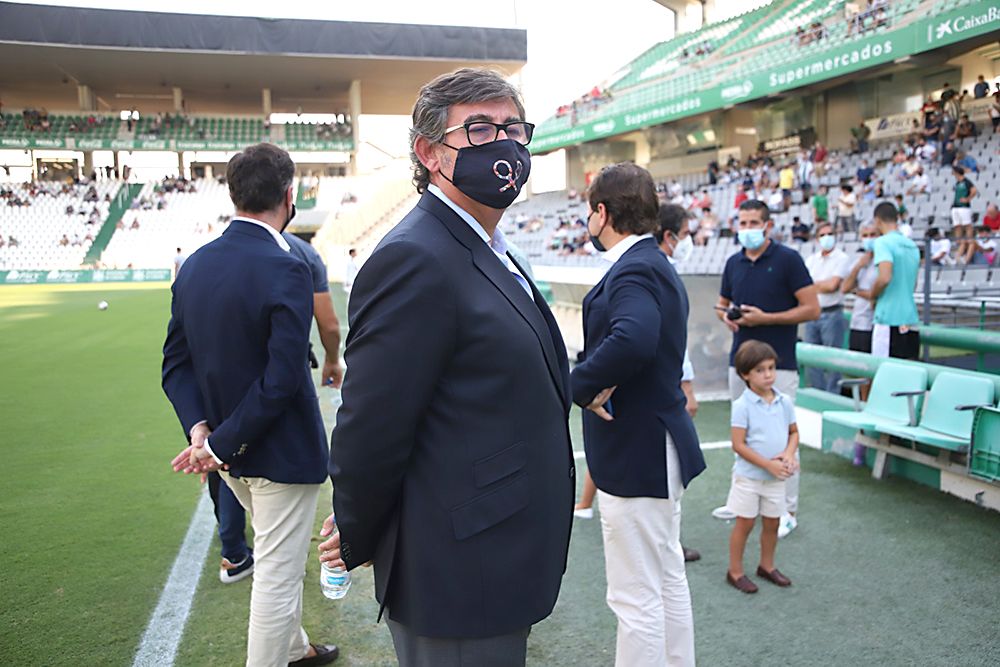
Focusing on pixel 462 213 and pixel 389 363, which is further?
pixel 462 213

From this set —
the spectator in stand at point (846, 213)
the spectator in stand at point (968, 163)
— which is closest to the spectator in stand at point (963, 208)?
the spectator in stand at point (968, 163)

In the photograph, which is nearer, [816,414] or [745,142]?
[816,414]

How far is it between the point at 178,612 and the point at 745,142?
30925mm

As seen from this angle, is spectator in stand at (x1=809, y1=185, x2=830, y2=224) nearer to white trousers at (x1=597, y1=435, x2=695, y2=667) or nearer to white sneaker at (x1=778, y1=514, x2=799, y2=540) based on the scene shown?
white sneaker at (x1=778, y1=514, x2=799, y2=540)

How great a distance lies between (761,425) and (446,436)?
2.72 meters

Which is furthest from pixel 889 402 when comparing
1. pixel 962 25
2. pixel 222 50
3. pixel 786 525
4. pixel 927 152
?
pixel 222 50

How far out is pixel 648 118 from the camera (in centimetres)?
3012

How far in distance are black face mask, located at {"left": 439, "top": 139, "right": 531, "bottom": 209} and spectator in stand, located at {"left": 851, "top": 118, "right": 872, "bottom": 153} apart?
945 inches

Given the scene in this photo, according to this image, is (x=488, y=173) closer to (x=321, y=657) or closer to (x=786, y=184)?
(x=321, y=657)

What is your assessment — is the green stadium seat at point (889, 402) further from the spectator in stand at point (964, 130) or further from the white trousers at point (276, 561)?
the spectator in stand at point (964, 130)

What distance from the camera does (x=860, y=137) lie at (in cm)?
2306

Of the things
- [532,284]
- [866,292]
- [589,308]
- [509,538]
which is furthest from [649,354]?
[866,292]

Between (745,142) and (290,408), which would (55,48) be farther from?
(290,408)

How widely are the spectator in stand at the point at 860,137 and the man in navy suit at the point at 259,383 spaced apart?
77.5 ft
